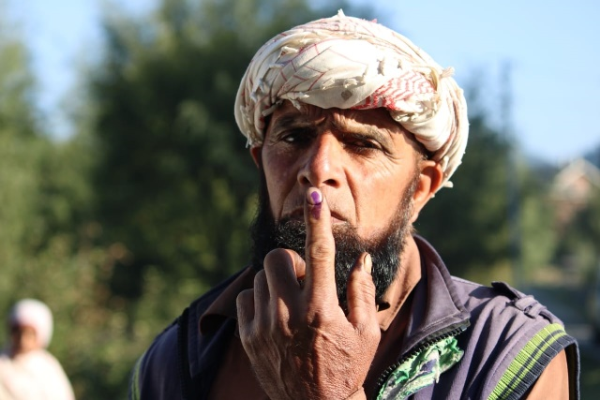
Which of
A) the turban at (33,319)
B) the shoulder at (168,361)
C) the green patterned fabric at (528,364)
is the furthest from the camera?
the turban at (33,319)

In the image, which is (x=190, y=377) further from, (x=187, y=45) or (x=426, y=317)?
(x=187, y=45)

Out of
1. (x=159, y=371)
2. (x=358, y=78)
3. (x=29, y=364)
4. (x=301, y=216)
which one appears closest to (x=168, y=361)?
(x=159, y=371)

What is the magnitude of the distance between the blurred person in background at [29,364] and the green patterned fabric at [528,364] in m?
4.78

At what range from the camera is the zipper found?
1979 mm

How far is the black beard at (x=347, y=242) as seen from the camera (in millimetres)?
2092

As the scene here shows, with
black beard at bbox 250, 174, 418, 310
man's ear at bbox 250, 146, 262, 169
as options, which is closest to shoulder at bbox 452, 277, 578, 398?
black beard at bbox 250, 174, 418, 310

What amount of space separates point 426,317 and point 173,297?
10.6 meters

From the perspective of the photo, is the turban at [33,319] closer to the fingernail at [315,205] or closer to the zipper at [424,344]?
the zipper at [424,344]

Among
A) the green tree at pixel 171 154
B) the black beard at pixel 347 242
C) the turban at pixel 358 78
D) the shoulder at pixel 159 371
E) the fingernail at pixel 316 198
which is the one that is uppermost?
the turban at pixel 358 78

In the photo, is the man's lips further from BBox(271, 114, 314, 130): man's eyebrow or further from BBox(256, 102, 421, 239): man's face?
BBox(271, 114, 314, 130): man's eyebrow

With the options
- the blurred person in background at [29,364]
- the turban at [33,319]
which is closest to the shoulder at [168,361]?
the blurred person in background at [29,364]

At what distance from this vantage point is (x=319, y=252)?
1652 mm

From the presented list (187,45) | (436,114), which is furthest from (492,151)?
(436,114)

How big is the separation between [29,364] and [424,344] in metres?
4.85
